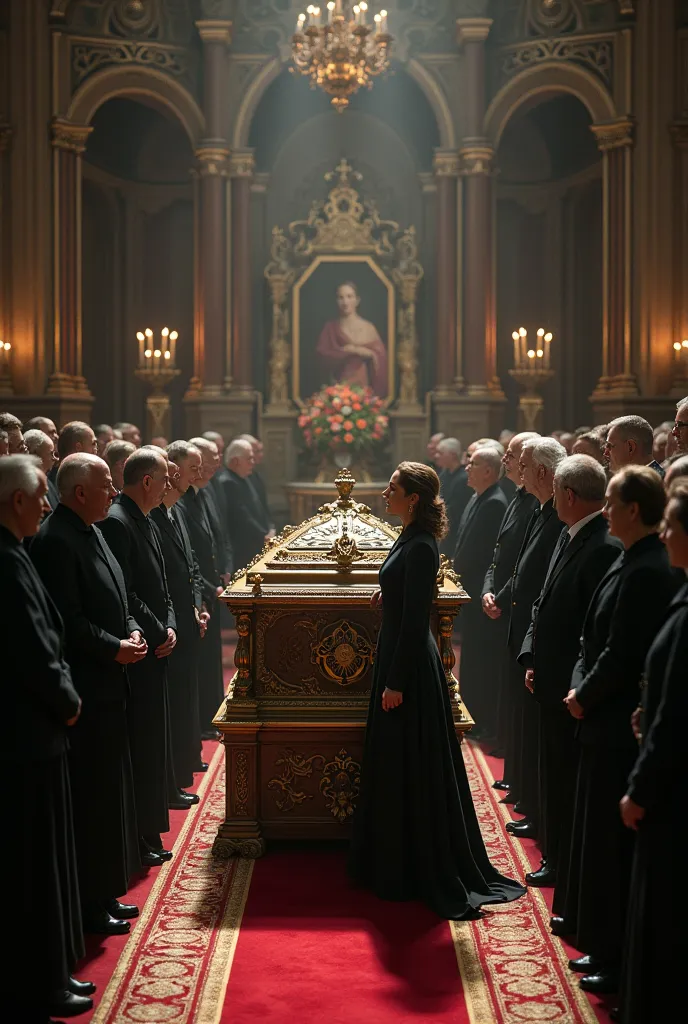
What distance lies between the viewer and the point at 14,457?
3.84 meters

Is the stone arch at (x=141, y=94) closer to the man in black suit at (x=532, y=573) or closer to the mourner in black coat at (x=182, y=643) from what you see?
the mourner in black coat at (x=182, y=643)

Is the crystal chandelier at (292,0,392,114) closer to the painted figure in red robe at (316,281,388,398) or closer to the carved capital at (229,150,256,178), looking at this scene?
the carved capital at (229,150,256,178)

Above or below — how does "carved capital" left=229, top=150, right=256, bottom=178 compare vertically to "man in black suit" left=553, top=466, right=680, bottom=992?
above

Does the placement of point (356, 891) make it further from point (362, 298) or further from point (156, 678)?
point (362, 298)

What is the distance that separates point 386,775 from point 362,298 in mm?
9740

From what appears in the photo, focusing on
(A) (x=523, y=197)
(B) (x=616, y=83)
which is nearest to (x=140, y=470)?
(B) (x=616, y=83)

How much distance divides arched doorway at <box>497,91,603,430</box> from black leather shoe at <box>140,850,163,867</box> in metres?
9.59

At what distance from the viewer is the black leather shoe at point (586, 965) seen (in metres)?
4.26

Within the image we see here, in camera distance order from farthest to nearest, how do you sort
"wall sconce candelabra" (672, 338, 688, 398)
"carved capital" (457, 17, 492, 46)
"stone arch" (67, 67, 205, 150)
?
"carved capital" (457, 17, 492, 46) < "stone arch" (67, 67, 205, 150) < "wall sconce candelabra" (672, 338, 688, 398)

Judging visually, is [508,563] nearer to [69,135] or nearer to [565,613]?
[565,613]

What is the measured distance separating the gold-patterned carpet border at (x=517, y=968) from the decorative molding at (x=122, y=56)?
10018mm

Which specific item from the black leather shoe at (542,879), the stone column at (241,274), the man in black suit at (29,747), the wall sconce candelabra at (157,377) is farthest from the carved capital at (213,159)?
the man in black suit at (29,747)

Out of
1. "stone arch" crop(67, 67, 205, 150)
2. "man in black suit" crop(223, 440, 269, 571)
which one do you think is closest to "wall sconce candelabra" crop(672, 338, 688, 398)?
"man in black suit" crop(223, 440, 269, 571)

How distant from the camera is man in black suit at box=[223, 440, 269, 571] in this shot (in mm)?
10102
